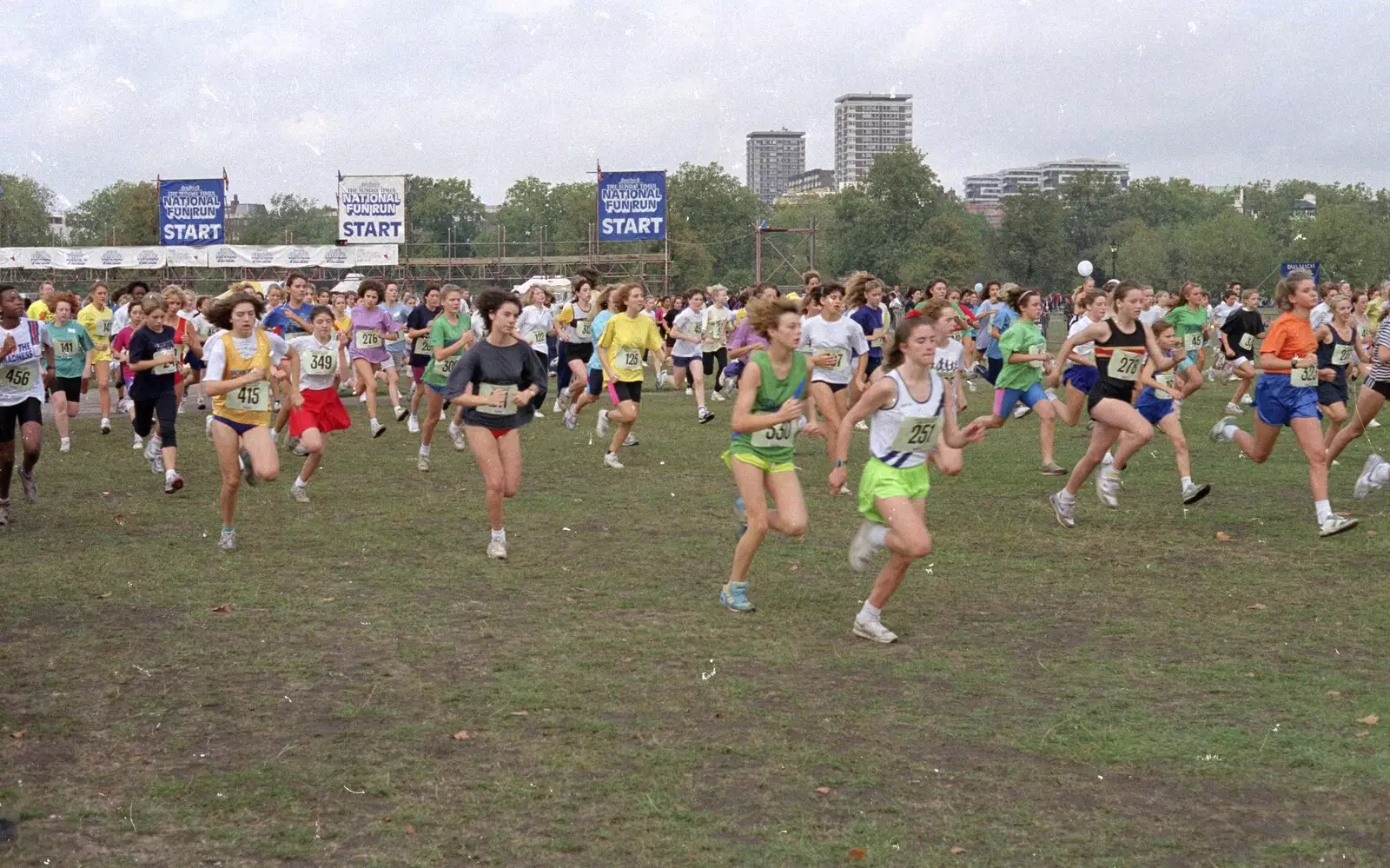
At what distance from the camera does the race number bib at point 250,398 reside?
1116 centimetres

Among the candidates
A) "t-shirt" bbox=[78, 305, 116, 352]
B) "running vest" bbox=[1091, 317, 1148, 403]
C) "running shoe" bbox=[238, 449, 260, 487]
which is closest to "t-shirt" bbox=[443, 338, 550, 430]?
"running shoe" bbox=[238, 449, 260, 487]

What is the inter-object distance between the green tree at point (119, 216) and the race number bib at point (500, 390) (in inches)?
2529

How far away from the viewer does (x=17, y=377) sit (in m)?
12.5

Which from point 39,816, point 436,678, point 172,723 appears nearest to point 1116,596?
point 436,678

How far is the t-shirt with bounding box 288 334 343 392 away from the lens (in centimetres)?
1469

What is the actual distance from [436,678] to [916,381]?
3.05 metres

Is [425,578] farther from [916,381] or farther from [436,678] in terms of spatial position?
[916,381]

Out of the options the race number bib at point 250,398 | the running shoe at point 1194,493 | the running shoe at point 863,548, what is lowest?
the running shoe at point 1194,493

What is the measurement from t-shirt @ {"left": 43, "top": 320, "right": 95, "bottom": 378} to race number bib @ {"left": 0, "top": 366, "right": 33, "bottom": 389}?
492cm

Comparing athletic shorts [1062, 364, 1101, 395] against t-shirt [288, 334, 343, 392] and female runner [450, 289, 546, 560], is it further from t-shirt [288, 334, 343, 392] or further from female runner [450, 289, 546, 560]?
t-shirt [288, 334, 343, 392]

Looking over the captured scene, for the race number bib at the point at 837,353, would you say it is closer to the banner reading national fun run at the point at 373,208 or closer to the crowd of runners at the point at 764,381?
the crowd of runners at the point at 764,381

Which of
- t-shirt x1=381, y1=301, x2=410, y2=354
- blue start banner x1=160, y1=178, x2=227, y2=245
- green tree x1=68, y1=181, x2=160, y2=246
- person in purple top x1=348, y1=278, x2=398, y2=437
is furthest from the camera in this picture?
green tree x1=68, y1=181, x2=160, y2=246

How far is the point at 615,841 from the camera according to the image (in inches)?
211

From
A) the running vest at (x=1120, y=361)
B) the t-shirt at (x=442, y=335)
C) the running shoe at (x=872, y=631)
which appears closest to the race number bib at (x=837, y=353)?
the running vest at (x=1120, y=361)
